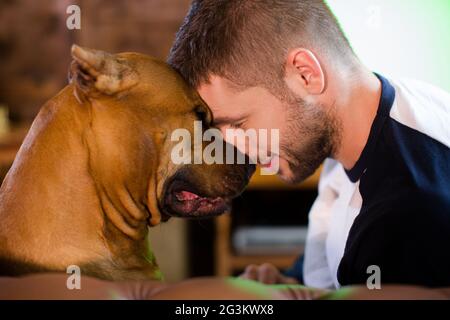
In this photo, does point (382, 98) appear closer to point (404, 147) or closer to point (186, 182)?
point (404, 147)

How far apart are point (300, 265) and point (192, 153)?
0.63m

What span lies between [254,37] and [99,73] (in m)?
0.32

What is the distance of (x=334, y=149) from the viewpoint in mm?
1361

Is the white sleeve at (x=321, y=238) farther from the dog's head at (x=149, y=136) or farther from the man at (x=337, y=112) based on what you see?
the dog's head at (x=149, y=136)

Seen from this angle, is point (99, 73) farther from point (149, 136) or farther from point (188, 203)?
point (188, 203)

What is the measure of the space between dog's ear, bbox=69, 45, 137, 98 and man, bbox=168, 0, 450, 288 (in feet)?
0.50

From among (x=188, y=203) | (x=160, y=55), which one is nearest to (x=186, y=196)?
(x=188, y=203)

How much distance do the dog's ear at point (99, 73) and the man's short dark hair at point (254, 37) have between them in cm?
15

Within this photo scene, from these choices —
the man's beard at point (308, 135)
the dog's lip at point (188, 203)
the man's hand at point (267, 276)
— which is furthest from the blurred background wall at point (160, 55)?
the man's beard at point (308, 135)

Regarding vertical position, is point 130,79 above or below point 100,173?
above

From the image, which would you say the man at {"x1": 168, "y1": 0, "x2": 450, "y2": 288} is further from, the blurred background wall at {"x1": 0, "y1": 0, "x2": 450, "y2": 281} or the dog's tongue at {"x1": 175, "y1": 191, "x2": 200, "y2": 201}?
the blurred background wall at {"x1": 0, "y1": 0, "x2": 450, "y2": 281}

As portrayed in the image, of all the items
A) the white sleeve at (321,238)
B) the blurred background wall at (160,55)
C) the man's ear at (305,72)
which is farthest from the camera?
the blurred background wall at (160,55)

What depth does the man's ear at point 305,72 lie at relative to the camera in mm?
1222

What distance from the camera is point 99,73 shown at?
1.16 metres
